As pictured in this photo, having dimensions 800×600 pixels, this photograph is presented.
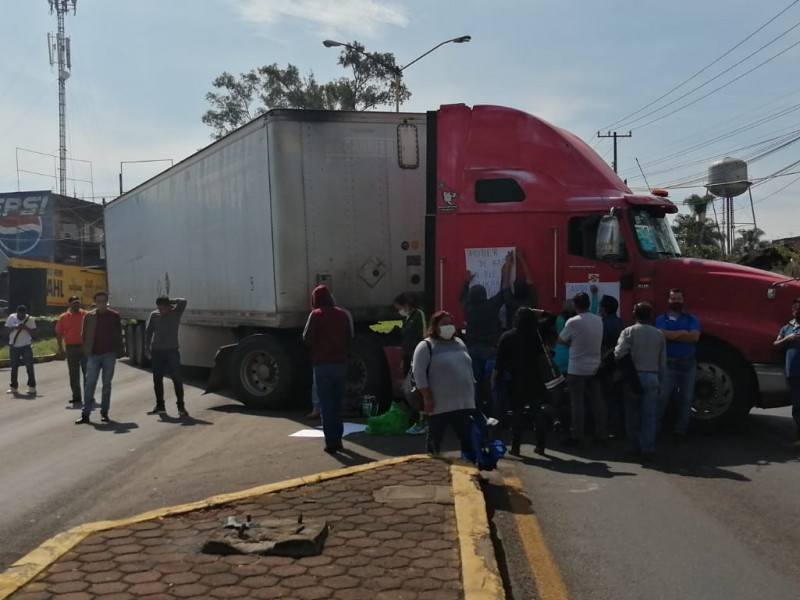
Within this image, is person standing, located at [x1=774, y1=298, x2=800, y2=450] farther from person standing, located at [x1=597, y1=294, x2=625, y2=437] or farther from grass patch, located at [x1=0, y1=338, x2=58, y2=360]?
grass patch, located at [x1=0, y1=338, x2=58, y2=360]

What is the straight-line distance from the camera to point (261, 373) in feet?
40.7

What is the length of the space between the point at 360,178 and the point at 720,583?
314 inches

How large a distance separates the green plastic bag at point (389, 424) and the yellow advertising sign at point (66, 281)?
3493cm

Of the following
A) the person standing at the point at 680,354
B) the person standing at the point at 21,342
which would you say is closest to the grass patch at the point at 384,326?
the person standing at the point at 680,354

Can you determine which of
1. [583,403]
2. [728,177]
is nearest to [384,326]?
[583,403]

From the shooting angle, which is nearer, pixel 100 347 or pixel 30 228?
pixel 100 347

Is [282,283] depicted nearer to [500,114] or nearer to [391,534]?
[500,114]

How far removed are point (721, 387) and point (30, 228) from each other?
188 feet

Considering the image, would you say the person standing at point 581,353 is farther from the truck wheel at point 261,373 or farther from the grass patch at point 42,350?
the grass patch at point 42,350

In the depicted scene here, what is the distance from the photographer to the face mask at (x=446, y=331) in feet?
23.8

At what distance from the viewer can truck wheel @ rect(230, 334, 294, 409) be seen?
12039 millimetres

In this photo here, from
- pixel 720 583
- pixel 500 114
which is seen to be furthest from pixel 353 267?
pixel 720 583

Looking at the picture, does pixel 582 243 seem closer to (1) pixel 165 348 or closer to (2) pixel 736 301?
(2) pixel 736 301

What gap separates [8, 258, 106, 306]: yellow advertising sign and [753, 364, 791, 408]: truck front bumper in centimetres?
3728
